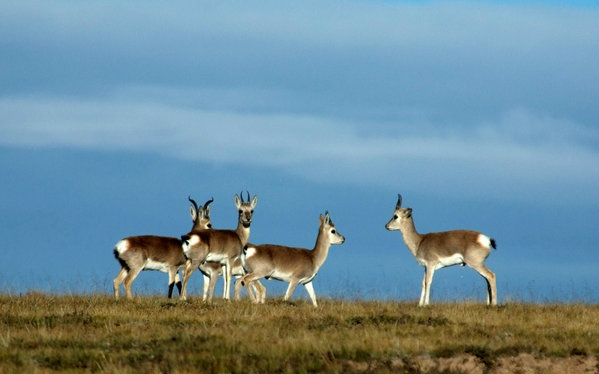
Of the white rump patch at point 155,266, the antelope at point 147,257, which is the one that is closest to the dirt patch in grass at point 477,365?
the antelope at point 147,257

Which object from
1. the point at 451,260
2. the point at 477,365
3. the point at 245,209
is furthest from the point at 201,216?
the point at 477,365

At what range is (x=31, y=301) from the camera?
788 inches

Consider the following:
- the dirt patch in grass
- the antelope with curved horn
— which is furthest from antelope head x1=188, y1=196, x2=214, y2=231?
the dirt patch in grass

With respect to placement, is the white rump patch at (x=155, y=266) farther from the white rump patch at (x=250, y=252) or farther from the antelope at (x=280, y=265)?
the white rump patch at (x=250, y=252)

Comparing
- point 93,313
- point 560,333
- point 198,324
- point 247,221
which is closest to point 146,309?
point 93,313

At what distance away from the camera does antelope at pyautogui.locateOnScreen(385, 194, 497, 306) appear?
21125 millimetres

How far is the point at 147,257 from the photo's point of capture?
22.2 metres

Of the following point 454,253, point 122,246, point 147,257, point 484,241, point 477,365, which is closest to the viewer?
point 477,365

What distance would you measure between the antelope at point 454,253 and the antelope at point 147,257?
5.70m

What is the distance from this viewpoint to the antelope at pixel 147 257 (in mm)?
21859

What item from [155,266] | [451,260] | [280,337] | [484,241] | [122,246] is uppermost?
[484,241]

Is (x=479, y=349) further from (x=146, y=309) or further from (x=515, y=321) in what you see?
(x=146, y=309)

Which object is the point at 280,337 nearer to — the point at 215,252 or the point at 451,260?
the point at 215,252

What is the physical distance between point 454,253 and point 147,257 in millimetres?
7007
